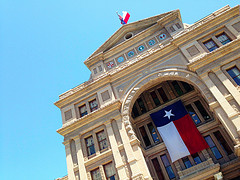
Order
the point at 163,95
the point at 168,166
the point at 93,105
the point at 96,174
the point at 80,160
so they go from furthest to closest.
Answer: the point at 163,95 < the point at 93,105 < the point at 80,160 < the point at 168,166 < the point at 96,174

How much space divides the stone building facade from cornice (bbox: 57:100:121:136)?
0.38 feet

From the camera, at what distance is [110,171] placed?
20.5 metres

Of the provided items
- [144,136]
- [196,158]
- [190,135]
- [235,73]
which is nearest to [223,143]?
[196,158]

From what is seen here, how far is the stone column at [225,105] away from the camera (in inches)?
683

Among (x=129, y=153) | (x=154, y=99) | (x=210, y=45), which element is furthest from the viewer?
(x=154, y=99)

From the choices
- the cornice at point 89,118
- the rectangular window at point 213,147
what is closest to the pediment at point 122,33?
the cornice at point 89,118

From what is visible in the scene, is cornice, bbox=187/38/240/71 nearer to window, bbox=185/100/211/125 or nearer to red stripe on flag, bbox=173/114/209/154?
window, bbox=185/100/211/125

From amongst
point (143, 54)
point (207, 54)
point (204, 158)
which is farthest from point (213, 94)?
point (143, 54)

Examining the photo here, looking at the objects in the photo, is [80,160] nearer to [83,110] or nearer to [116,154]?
[116,154]

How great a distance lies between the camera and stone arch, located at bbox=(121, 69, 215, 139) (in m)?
21.2

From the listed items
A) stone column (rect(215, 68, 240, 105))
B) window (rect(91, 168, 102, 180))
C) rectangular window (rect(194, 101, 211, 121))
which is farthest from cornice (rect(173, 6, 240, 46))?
window (rect(91, 168, 102, 180))

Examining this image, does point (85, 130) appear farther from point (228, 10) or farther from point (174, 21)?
point (228, 10)

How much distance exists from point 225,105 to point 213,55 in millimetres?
5815

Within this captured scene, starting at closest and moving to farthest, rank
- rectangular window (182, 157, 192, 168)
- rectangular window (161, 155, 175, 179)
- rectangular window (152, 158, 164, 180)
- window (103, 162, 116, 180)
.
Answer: window (103, 162, 116, 180) < rectangular window (182, 157, 192, 168) < rectangular window (161, 155, 175, 179) < rectangular window (152, 158, 164, 180)
